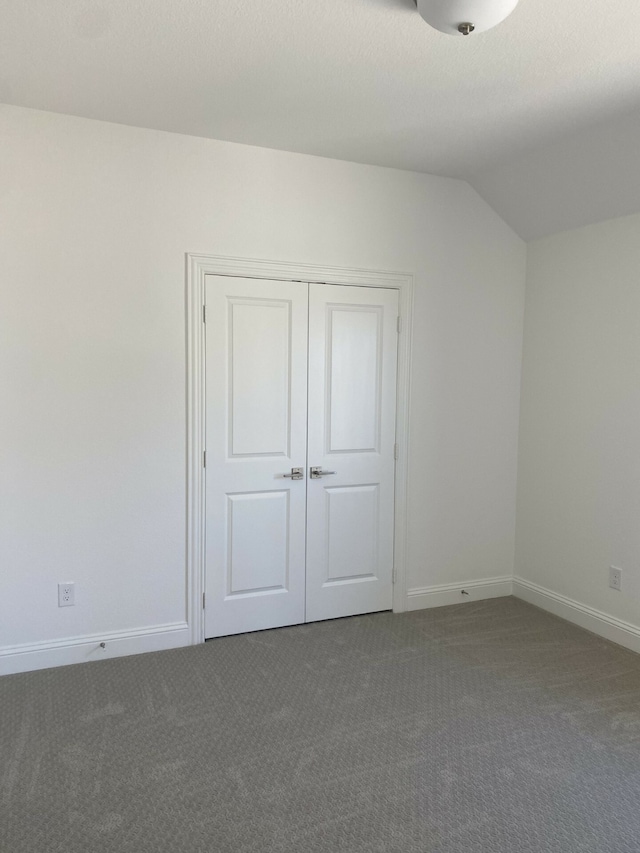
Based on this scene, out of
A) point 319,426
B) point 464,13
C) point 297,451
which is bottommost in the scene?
point 297,451

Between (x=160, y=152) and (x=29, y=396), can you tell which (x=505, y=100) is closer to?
(x=160, y=152)

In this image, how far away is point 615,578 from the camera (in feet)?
11.9

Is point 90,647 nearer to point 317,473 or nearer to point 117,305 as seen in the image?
point 317,473

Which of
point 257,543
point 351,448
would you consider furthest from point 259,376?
point 257,543

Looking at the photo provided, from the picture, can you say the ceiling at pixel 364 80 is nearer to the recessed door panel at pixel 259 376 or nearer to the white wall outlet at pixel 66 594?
the recessed door panel at pixel 259 376

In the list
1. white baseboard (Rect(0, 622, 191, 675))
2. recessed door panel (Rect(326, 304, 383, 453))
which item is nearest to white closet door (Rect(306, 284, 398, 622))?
recessed door panel (Rect(326, 304, 383, 453))

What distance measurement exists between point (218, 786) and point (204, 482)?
156 centimetres

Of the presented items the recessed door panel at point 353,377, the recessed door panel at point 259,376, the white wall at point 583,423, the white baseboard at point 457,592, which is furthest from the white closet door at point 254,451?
the white wall at point 583,423

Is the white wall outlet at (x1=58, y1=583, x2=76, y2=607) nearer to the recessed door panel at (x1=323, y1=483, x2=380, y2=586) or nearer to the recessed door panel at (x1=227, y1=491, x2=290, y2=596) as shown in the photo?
the recessed door panel at (x1=227, y1=491, x2=290, y2=596)

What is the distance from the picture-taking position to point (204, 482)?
3477 millimetres

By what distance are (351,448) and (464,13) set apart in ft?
7.71

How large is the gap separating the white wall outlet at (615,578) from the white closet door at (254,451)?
1.77 m

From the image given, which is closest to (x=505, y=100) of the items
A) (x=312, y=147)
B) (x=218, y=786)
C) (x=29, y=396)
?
(x=312, y=147)

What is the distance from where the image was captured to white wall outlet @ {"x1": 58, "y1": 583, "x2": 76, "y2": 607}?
10.5 feet
